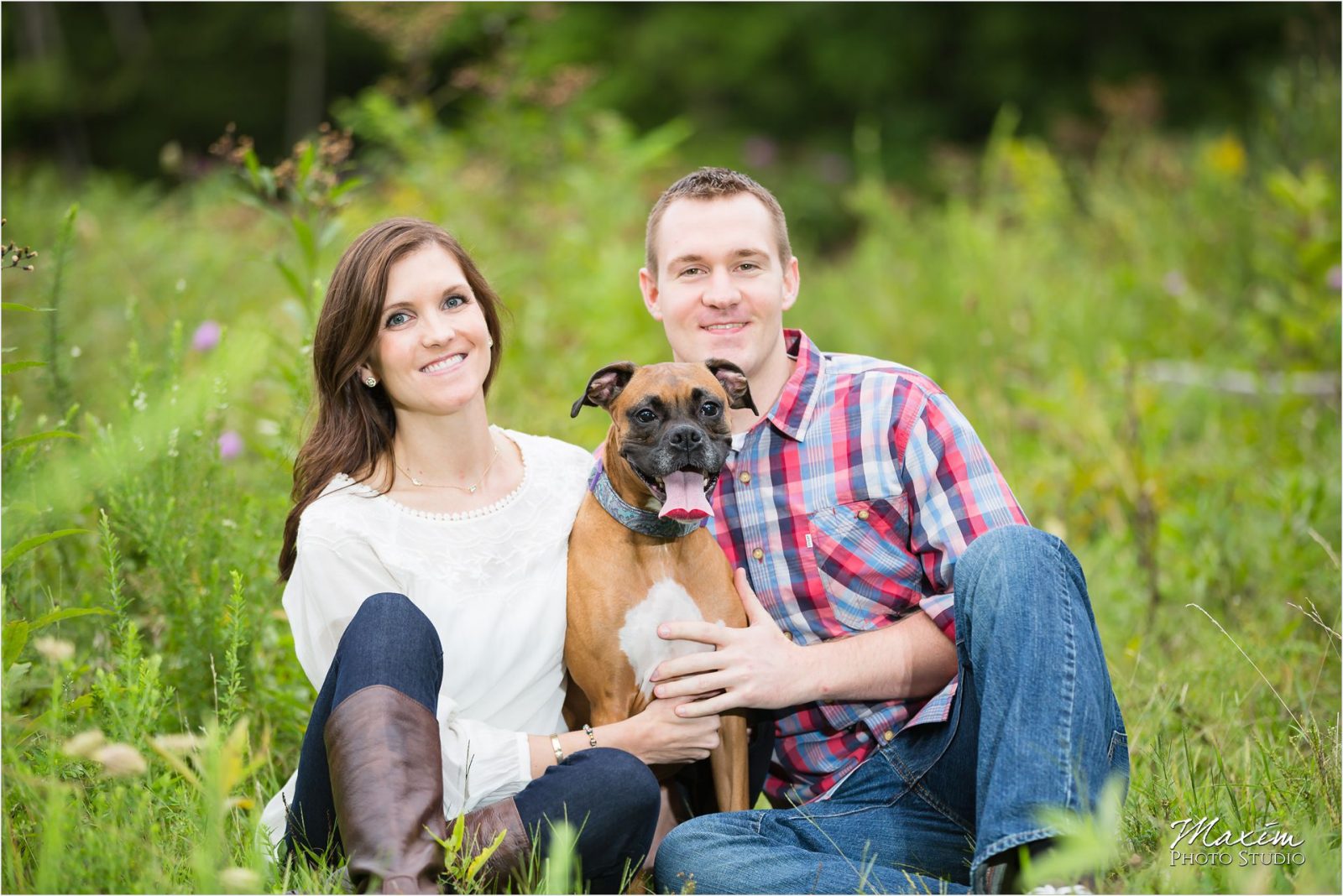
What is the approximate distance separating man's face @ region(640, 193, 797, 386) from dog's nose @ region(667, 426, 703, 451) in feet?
1.32

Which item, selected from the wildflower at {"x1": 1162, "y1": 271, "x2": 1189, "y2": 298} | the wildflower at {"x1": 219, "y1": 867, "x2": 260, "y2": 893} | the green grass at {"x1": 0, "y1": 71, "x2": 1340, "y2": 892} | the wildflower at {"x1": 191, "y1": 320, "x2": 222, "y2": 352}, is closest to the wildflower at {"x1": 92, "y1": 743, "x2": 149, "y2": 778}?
the green grass at {"x1": 0, "y1": 71, "x2": 1340, "y2": 892}

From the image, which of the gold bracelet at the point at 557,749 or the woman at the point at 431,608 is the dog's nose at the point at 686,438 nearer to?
the woman at the point at 431,608

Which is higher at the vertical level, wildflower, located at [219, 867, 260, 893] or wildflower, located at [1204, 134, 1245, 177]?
wildflower, located at [1204, 134, 1245, 177]

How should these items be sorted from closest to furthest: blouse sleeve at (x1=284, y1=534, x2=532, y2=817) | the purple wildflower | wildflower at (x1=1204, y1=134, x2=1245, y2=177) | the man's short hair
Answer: blouse sleeve at (x1=284, y1=534, x2=532, y2=817), the man's short hair, wildflower at (x1=1204, y1=134, x2=1245, y2=177), the purple wildflower

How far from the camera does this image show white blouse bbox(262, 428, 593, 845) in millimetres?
2842

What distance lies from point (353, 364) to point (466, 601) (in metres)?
0.74

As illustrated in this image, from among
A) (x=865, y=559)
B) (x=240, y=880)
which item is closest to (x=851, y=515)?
(x=865, y=559)

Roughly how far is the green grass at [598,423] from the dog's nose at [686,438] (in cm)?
118

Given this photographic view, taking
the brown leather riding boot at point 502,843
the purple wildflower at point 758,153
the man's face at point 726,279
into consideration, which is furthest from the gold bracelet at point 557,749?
the purple wildflower at point 758,153

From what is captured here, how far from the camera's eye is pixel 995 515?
117 inches

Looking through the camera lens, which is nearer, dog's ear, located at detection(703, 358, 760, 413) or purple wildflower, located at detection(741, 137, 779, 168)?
dog's ear, located at detection(703, 358, 760, 413)

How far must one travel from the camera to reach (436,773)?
2518 mm

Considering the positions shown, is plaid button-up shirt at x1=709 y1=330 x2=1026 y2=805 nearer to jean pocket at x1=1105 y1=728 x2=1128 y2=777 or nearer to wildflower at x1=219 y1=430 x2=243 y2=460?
jean pocket at x1=1105 y1=728 x2=1128 y2=777

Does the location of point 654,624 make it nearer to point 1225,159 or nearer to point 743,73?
point 1225,159
